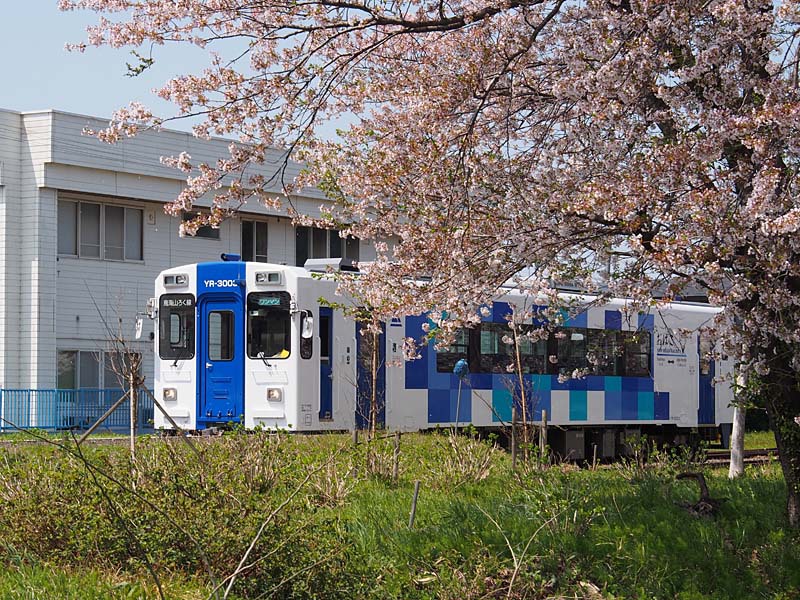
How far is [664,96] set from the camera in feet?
30.3

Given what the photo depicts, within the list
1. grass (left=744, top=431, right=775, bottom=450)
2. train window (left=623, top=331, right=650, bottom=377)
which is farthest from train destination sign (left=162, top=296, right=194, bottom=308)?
grass (left=744, top=431, right=775, bottom=450)

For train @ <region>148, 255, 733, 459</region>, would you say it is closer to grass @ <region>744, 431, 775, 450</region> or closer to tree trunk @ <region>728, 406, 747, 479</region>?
tree trunk @ <region>728, 406, 747, 479</region>

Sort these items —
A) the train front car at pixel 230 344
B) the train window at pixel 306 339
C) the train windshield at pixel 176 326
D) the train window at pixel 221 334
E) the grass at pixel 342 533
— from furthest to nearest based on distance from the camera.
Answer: the train windshield at pixel 176 326 < the train window at pixel 221 334 < the train front car at pixel 230 344 < the train window at pixel 306 339 < the grass at pixel 342 533

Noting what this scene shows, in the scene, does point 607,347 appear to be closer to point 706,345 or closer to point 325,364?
point 325,364

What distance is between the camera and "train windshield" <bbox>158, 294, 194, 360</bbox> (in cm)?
1964

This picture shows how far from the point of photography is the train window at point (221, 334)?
19219 mm

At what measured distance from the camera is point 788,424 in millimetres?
10469

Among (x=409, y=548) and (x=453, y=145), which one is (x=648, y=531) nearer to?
(x=409, y=548)

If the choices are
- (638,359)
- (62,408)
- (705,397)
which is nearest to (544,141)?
(638,359)

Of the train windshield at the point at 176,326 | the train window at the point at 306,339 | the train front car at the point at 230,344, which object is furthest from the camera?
the train windshield at the point at 176,326

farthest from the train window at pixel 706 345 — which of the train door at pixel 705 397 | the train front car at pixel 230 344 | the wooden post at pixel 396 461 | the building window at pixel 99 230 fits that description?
the building window at pixel 99 230

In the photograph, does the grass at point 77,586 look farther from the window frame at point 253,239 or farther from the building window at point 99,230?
the window frame at point 253,239

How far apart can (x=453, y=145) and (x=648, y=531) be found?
376 cm

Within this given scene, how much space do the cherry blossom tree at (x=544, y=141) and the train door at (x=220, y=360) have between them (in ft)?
21.6
